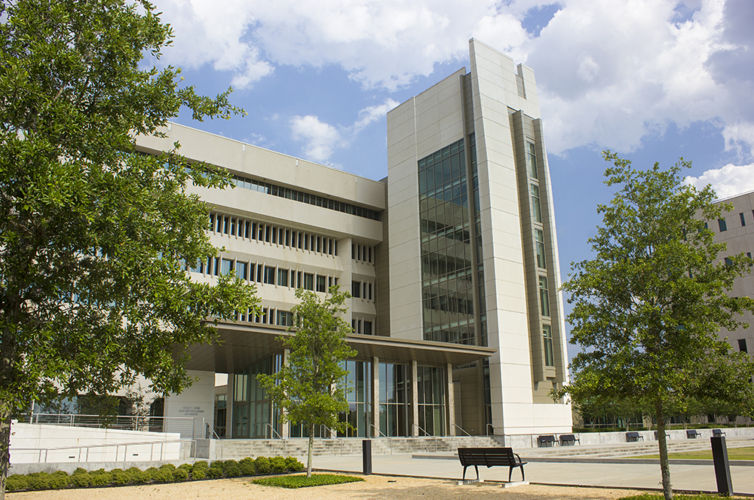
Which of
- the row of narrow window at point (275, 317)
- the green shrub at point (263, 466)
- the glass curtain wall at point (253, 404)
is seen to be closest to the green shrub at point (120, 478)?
the green shrub at point (263, 466)

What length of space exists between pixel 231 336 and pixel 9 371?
21.7 meters

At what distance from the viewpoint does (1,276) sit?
36.9 feet

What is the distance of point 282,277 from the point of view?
52219 mm

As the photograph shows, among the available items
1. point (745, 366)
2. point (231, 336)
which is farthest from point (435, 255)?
point (745, 366)

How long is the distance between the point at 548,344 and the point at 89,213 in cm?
4168

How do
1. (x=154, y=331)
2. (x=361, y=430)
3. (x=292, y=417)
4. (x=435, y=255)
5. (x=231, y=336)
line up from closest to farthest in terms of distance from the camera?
(x=154, y=331) < (x=292, y=417) < (x=231, y=336) < (x=361, y=430) < (x=435, y=255)

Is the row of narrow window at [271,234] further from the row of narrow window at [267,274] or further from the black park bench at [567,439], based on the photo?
the black park bench at [567,439]

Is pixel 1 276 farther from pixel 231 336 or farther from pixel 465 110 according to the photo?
pixel 465 110

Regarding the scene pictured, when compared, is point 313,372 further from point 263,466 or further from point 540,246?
point 540,246

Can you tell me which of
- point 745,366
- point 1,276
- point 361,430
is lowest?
point 361,430

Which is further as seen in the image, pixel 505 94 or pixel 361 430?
pixel 505 94

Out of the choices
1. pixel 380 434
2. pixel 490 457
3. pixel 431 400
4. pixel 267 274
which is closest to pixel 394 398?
pixel 380 434

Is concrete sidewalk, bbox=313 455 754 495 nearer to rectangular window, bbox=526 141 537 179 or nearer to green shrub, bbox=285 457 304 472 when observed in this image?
green shrub, bbox=285 457 304 472

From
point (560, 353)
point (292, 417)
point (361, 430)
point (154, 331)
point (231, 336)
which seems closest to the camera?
point (154, 331)
